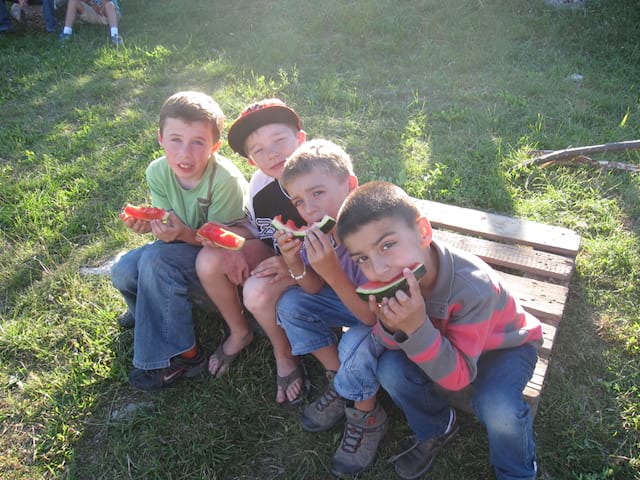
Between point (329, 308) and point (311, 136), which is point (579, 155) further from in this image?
point (329, 308)

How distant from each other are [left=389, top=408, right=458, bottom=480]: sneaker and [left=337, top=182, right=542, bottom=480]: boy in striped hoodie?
0.25 meters

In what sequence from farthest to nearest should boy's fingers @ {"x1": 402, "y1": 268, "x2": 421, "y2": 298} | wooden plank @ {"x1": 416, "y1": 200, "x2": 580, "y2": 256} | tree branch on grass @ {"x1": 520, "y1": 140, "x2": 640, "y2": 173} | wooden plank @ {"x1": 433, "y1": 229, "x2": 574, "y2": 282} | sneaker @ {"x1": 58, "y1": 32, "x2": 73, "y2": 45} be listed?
1. sneaker @ {"x1": 58, "y1": 32, "x2": 73, "y2": 45}
2. tree branch on grass @ {"x1": 520, "y1": 140, "x2": 640, "y2": 173}
3. wooden plank @ {"x1": 416, "y1": 200, "x2": 580, "y2": 256}
4. wooden plank @ {"x1": 433, "y1": 229, "x2": 574, "y2": 282}
5. boy's fingers @ {"x1": 402, "y1": 268, "x2": 421, "y2": 298}

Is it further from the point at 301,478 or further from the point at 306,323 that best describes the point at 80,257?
the point at 301,478

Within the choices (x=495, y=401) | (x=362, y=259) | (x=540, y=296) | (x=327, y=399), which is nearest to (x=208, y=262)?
(x=327, y=399)

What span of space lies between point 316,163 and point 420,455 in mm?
1459

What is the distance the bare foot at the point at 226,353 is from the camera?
10.1 feet

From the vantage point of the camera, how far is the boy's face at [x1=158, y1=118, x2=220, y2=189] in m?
2.94

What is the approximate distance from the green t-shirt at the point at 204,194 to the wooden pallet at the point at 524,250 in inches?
54.3

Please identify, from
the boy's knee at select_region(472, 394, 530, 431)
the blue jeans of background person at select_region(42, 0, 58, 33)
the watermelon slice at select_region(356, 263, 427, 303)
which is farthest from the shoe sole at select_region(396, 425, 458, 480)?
the blue jeans of background person at select_region(42, 0, 58, 33)

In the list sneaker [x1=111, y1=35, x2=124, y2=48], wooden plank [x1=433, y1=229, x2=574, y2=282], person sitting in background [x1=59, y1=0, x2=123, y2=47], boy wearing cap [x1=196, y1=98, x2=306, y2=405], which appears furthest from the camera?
person sitting in background [x1=59, y1=0, x2=123, y2=47]

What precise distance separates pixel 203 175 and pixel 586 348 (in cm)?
243

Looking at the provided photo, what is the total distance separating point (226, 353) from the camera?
10.2 ft

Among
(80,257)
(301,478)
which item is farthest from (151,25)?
(301,478)

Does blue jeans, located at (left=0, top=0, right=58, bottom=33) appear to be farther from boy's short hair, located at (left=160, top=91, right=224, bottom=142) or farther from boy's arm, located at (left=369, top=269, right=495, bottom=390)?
boy's arm, located at (left=369, top=269, right=495, bottom=390)
